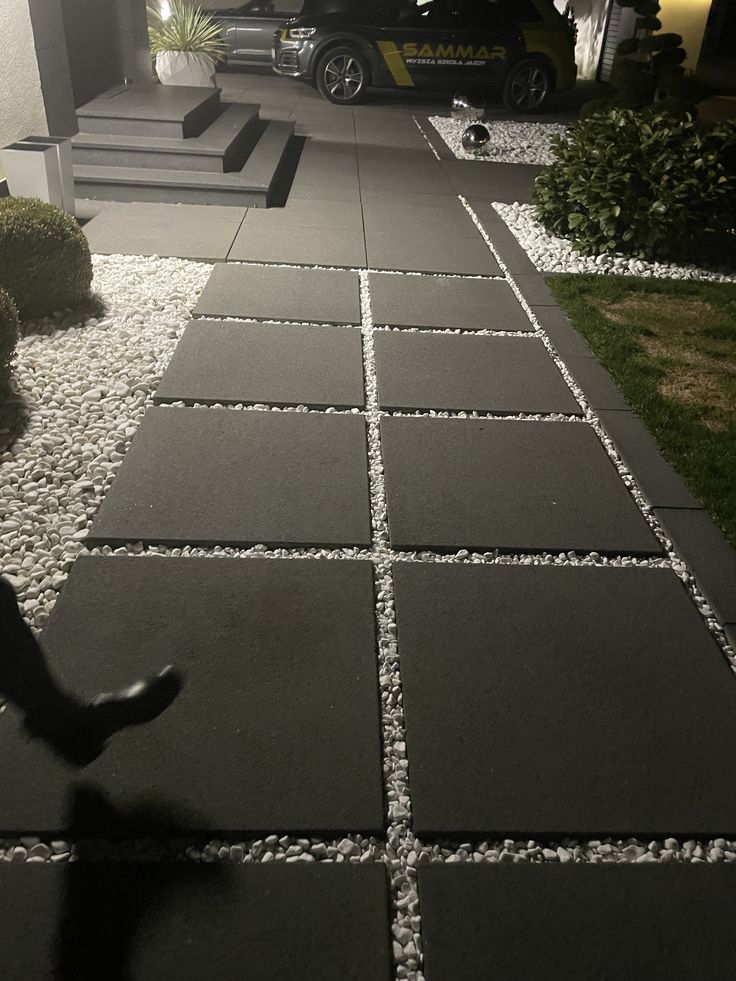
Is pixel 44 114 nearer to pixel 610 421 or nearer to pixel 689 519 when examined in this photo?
pixel 610 421

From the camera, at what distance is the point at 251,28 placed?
1600 centimetres

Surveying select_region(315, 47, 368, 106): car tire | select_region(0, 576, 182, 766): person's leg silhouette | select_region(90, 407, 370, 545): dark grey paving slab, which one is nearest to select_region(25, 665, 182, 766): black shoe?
select_region(0, 576, 182, 766): person's leg silhouette

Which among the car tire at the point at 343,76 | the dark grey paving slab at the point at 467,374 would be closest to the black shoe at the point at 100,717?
the dark grey paving slab at the point at 467,374

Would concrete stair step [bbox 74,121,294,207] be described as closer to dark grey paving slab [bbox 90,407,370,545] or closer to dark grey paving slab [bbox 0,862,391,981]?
dark grey paving slab [bbox 90,407,370,545]

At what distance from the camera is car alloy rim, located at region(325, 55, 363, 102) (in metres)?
12.9

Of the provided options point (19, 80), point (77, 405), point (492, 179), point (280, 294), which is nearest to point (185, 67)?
point (19, 80)

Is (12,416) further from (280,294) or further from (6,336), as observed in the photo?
(280,294)

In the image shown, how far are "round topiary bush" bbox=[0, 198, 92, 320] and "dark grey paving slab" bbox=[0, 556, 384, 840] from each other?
258 cm

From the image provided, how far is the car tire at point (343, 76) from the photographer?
12781 mm

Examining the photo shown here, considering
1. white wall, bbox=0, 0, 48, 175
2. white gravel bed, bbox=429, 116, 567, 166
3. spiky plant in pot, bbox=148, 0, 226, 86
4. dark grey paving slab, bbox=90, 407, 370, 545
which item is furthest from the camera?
spiky plant in pot, bbox=148, 0, 226, 86

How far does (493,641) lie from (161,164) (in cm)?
692

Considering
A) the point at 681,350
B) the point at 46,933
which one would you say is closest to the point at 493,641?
the point at 46,933

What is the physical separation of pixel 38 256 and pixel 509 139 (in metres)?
8.53

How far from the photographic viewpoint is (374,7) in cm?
1229
